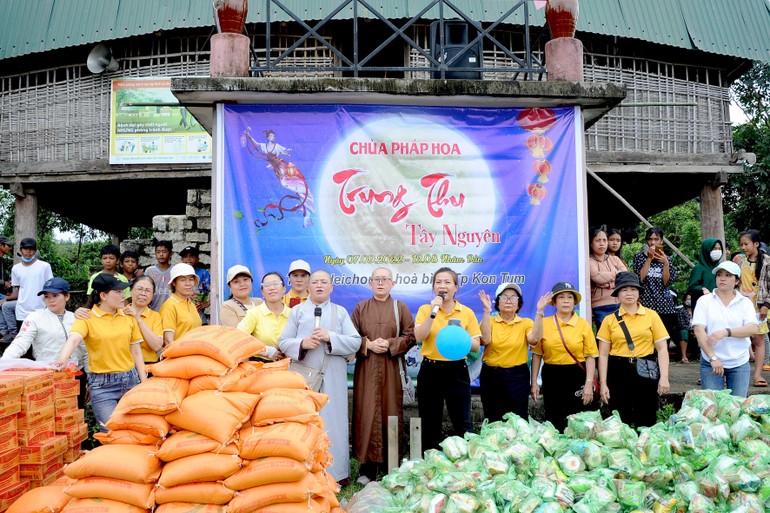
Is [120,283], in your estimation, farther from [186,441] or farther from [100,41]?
[100,41]

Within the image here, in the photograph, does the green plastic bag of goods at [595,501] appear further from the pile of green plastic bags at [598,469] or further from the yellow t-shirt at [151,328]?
the yellow t-shirt at [151,328]

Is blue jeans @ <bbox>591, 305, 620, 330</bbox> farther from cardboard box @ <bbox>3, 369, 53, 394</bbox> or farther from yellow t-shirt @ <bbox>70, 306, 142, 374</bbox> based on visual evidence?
cardboard box @ <bbox>3, 369, 53, 394</bbox>

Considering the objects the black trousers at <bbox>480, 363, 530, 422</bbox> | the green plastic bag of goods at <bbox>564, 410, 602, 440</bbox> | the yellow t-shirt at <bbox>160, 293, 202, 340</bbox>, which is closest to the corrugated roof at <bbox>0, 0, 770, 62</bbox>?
the yellow t-shirt at <bbox>160, 293, 202, 340</bbox>

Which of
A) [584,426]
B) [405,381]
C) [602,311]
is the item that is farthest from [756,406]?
[405,381]

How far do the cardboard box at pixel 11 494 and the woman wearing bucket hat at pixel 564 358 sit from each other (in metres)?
3.83

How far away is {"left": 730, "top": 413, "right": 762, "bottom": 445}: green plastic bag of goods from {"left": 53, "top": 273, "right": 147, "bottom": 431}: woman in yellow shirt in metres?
4.30

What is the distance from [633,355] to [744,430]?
152 cm

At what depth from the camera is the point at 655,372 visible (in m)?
5.21

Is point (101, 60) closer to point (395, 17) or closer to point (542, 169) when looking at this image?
point (395, 17)

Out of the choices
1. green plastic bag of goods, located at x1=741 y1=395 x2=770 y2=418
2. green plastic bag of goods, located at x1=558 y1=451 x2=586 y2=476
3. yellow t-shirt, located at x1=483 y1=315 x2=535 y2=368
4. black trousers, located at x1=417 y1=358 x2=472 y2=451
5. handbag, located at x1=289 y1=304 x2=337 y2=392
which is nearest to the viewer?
green plastic bag of goods, located at x1=558 y1=451 x2=586 y2=476

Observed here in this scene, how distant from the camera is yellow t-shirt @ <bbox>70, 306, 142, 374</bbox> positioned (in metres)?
5.05

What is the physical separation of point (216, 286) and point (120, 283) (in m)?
0.90

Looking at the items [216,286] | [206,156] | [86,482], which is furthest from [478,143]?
[206,156]

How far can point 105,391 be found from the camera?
16.7 feet
